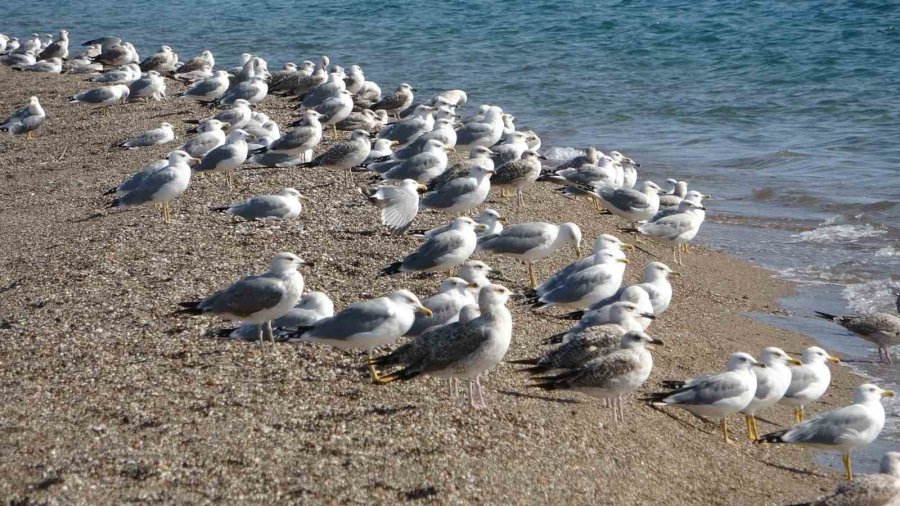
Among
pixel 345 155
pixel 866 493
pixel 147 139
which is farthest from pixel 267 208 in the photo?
pixel 866 493

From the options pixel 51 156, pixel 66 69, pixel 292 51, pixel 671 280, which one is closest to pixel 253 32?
pixel 292 51

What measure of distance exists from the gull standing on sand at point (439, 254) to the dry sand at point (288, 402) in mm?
226

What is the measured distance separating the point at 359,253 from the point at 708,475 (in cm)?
418

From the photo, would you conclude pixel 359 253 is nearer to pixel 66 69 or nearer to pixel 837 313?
pixel 837 313

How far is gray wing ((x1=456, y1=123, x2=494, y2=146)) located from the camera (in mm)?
14625

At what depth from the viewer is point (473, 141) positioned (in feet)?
48.0

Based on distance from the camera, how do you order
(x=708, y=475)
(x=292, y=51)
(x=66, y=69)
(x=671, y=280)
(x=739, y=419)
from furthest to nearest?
(x=292, y=51), (x=66, y=69), (x=671, y=280), (x=739, y=419), (x=708, y=475)

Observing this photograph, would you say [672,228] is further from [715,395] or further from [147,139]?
[147,139]

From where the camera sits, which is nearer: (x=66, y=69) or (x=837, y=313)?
(x=837, y=313)

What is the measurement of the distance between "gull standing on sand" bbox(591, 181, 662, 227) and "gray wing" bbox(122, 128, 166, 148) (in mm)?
6098

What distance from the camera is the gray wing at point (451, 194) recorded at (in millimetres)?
11312

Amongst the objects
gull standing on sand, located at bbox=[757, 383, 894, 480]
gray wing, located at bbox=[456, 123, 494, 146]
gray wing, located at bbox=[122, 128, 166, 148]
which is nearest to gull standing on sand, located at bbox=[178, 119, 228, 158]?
gray wing, located at bbox=[122, 128, 166, 148]

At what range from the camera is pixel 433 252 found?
30.6ft

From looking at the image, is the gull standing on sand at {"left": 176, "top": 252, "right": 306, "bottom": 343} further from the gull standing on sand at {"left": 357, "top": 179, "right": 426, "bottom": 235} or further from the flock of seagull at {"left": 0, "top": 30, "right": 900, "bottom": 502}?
the gull standing on sand at {"left": 357, "top": 179, "right": 426, "bottom": 235}
